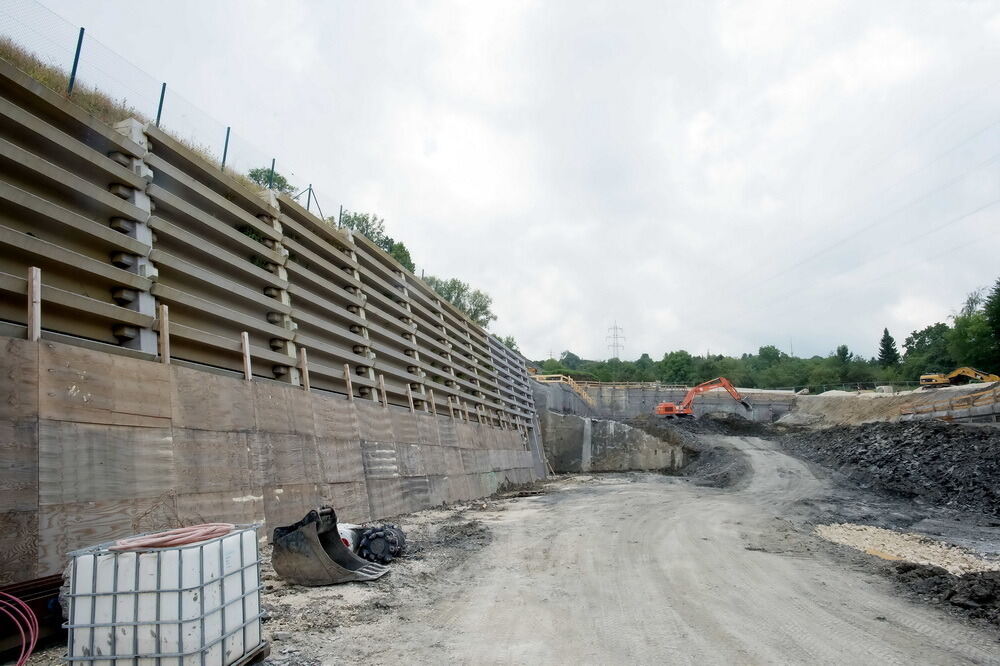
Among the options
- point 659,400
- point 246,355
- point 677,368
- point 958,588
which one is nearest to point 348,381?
point 246,355

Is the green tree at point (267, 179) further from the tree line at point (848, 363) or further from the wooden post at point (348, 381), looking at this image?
the tree line at point (848, 363)

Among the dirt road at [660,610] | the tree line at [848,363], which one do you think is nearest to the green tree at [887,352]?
the tree line at [848,363]

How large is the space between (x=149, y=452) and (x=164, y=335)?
5.68 ft

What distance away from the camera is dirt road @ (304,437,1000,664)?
213 inches

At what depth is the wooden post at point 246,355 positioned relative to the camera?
32.3 feet

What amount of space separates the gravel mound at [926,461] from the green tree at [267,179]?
2159cm

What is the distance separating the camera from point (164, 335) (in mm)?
8281

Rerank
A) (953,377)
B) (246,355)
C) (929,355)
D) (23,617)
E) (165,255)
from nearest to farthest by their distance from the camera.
Answer: (23,617) → (165,255) → (246,355) → (953,377) → (929,355)

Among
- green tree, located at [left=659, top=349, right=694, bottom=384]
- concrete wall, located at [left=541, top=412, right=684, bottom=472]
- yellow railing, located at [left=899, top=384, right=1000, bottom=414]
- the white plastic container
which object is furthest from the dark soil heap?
green tree, located at [left=659, top=349, right=694, bottom=384]

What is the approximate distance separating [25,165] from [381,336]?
10294mm

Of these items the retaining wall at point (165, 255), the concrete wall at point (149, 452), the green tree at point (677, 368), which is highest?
the green tree at point (677, 368)

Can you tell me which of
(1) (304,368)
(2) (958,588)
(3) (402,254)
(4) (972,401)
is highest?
(3) (402,254)

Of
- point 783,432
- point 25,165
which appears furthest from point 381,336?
point 783,432

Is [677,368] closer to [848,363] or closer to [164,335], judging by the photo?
[848,363]
